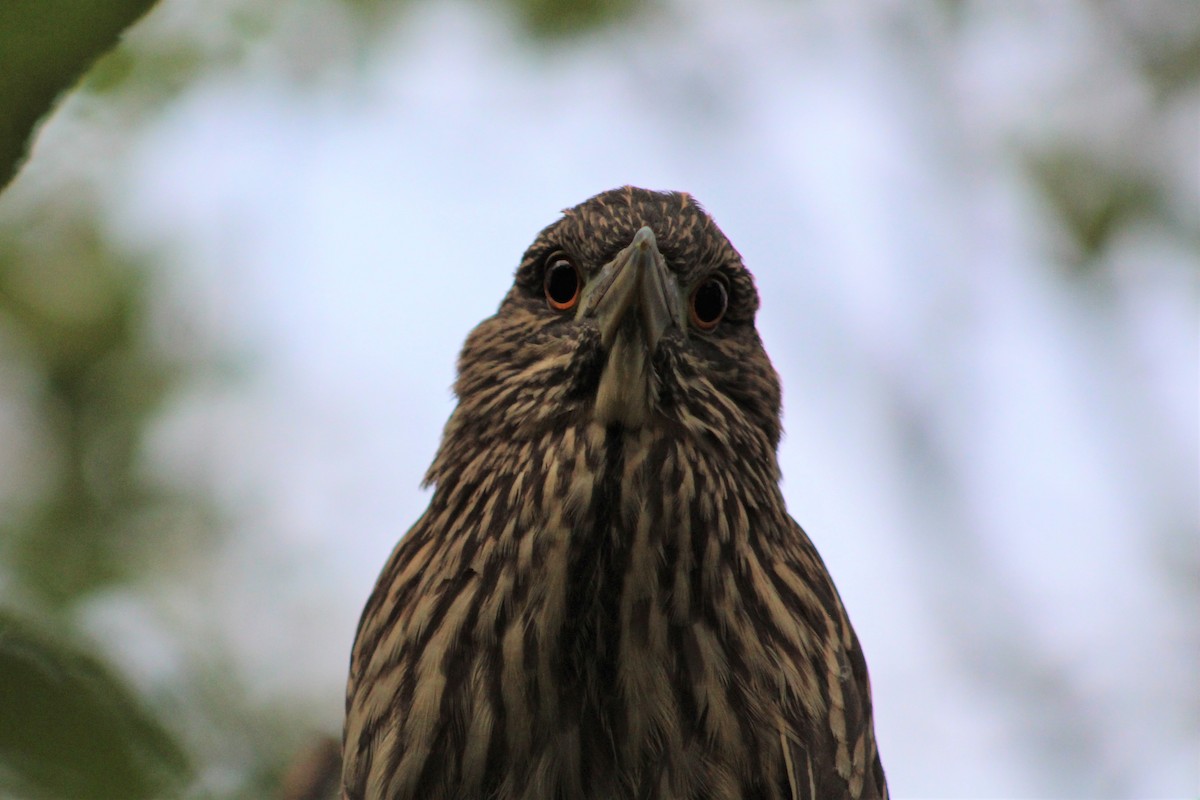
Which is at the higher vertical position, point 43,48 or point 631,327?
point 631,327

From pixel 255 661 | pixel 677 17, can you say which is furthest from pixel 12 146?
pixel 677 17

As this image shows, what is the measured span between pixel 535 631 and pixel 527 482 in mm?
384

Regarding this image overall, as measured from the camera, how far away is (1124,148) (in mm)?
8008

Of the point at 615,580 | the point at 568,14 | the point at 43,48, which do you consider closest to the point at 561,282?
the point at 615,580

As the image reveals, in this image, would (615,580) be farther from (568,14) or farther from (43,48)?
(568,14)

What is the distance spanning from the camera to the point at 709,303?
336 cm

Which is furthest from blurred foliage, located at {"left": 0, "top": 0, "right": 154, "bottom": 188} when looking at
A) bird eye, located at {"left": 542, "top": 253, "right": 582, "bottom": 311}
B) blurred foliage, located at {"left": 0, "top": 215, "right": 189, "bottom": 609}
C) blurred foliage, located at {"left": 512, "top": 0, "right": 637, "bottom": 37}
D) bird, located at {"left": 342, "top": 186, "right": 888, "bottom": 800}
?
blurred foliage, located at {"left": 512, "top": 0, "right": 637, "bottom": 37}

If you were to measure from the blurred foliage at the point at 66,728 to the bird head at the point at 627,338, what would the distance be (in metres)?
2.13

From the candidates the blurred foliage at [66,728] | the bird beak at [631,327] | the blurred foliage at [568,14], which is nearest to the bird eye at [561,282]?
the bird beak at [631,327]

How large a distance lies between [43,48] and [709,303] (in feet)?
8.63

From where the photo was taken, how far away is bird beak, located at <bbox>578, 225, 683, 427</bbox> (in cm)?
294

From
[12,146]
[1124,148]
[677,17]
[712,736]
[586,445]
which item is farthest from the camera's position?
[677,17]

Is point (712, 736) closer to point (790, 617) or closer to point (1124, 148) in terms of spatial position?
point (790, 617)

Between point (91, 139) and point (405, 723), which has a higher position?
point (91, 139)
